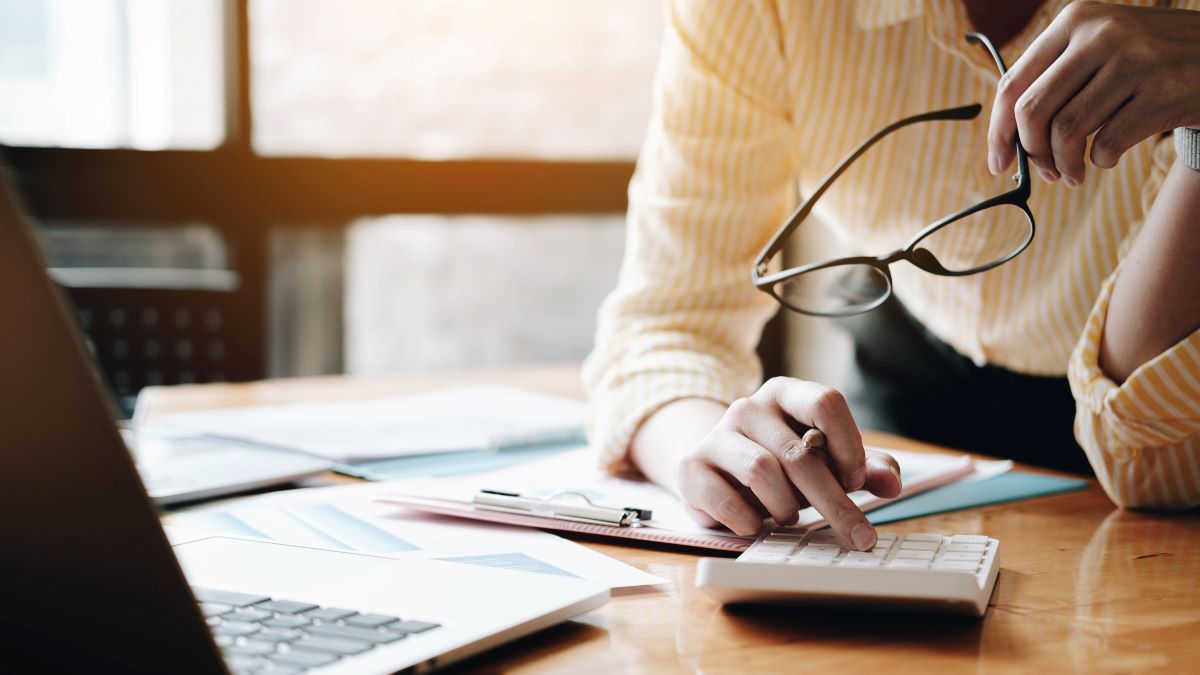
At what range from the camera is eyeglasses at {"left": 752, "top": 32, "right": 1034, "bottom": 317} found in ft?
2.57

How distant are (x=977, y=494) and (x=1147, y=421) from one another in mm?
137

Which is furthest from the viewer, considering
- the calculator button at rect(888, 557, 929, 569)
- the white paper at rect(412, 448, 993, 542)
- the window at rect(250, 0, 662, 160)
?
the window at rect(250, 0, 662, 160)

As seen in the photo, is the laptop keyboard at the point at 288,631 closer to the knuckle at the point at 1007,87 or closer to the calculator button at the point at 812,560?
the calculator button at the point at 812,560

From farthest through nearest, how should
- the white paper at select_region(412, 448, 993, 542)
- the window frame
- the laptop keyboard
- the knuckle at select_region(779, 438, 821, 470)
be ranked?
the window frame → the white paper at select_region(412, 448, 993, 542) → the knuckle at select_region(779, 438, 821, 470) → the laptop keyboard

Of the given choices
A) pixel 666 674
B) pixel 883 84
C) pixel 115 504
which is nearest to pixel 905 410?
pixel 883 84

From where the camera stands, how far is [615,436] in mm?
968

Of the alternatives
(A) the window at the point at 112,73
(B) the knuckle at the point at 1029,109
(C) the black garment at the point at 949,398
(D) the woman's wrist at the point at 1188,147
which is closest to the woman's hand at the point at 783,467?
(B) the knuckle at the point at 1029,109

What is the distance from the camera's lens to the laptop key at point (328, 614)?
529 mm

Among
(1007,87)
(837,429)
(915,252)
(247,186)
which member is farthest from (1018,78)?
(247,186)

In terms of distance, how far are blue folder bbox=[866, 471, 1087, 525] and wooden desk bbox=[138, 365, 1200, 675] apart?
1.6 inches

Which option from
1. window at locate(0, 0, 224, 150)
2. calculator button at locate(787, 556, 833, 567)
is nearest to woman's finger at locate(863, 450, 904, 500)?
calculator button at locate(787, 556, 833, 567)

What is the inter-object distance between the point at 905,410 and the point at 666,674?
103 centimetres

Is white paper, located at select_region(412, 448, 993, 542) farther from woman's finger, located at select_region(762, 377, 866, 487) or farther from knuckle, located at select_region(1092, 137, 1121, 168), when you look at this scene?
knuckle, located at select_region(1092, 137, 1121, 168)

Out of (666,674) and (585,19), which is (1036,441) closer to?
(666,674)
